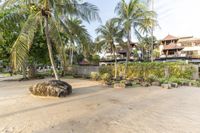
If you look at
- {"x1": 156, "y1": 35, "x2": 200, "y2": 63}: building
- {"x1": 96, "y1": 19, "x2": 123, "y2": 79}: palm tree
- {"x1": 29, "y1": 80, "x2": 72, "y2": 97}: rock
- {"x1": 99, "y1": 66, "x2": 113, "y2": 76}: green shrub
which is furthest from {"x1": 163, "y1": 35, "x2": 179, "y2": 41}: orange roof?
{"x1": 29, "y1": 80, "x2": 72, "y2": 97}: rock

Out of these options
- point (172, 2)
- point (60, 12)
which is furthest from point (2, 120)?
point (172, 2)

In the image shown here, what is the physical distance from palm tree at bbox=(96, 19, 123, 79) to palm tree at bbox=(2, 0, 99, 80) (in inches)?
340

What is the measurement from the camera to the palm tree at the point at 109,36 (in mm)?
20052

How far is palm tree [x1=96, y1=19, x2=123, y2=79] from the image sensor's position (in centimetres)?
2005

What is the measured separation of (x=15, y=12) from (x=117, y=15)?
10228mm

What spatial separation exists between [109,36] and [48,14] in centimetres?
1100

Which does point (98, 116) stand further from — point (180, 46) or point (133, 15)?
point (180, 46)

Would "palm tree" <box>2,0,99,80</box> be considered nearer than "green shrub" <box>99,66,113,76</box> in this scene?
Yes

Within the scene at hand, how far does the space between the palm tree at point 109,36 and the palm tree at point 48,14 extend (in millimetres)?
8644

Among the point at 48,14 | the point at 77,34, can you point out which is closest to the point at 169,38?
the point at 77,34

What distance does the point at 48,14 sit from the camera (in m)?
10.5

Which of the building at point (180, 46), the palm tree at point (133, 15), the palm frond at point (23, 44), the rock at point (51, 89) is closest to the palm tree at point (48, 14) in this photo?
the palm frond at point (23, 44)

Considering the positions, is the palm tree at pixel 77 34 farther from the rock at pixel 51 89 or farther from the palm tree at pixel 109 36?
the palm tree at pixel 109 36

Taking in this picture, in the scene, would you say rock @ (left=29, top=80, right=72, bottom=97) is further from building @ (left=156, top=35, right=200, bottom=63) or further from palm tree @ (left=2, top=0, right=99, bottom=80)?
building @ (left=156, top=35, right=200, bottom=63)
